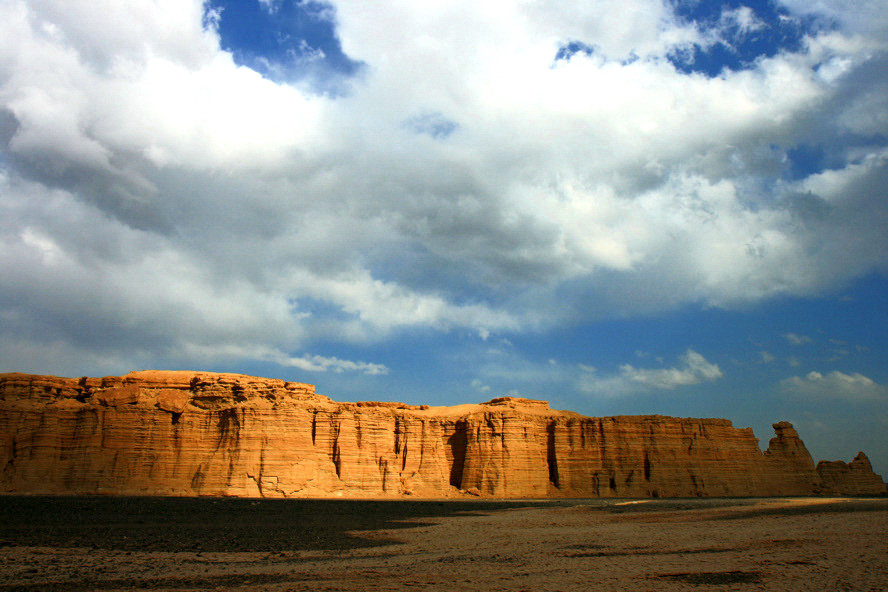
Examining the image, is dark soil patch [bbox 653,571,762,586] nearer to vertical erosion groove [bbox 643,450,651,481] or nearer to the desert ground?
the desert ground

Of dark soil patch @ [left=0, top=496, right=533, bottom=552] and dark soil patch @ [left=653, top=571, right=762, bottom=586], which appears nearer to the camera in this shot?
dark soil patch @ [left=653, top=571, right=762, bottom=586]

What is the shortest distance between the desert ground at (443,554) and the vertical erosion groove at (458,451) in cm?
3858

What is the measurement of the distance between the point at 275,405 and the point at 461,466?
23.1 m

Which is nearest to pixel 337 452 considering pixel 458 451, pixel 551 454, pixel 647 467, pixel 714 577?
pixel 458 451

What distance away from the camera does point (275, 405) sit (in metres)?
55.8

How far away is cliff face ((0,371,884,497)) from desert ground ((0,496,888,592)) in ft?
84.2

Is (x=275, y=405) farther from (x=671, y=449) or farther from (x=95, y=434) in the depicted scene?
(x=671, y=449)

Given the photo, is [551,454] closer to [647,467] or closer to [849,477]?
[647,467]

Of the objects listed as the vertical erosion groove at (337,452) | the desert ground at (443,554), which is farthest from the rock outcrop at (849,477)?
the vertical erosion groove at (337,452)

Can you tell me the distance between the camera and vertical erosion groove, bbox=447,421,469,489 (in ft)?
216

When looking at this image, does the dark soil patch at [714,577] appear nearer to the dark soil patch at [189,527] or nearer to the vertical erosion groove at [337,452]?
the dark soil patch at [189,527]

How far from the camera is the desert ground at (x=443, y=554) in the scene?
12.1m

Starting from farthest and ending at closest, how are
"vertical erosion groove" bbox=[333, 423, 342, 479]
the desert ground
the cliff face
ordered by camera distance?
"vertical erosion groove" bbox=[333, 423, 342, 479] → the cliff face → the desert ground

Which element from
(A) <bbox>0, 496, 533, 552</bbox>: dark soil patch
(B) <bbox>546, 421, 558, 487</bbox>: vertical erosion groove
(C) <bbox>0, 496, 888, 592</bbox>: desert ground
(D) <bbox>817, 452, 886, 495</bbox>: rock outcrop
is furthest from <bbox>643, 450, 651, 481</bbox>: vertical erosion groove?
(A) <bbox>0, 496, 533, 552</bbox>: dark soil patch
